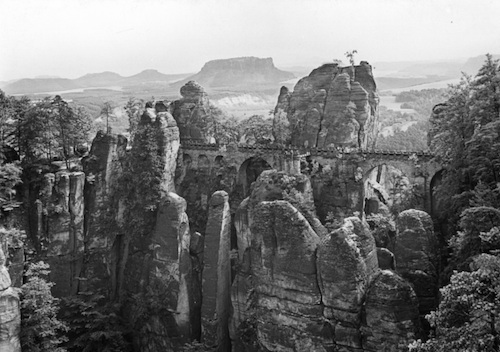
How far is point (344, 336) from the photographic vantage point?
64.7 ft

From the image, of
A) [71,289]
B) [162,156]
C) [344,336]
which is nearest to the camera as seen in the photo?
[344,336]

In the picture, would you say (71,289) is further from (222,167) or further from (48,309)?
(222,167)

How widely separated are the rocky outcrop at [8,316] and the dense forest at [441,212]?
89cm

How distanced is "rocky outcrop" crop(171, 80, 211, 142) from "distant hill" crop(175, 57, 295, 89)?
13065 centimetres

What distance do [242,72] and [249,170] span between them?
144 meters

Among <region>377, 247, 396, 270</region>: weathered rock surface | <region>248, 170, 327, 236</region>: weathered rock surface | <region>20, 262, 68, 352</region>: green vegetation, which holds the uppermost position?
<region>248, 170, 327, 236</region>: weathered rock surface

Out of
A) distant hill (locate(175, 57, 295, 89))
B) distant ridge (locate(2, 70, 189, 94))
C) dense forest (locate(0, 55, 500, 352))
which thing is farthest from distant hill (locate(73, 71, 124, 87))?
dense forest (locate(0, 55, 500, 352))

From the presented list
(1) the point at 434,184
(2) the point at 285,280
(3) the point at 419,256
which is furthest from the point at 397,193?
(2) the point at 285,280

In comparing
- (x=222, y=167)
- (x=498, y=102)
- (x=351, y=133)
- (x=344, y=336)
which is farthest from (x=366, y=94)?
(x=344, y=336)

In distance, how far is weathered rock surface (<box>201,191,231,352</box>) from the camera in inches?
1022

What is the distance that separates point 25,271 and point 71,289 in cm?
348

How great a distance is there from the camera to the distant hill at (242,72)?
568ft

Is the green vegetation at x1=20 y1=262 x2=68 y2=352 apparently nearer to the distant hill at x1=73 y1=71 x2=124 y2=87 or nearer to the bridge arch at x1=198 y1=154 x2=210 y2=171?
the bridge arch at x1=198 y1=154 x2=210 y2=171

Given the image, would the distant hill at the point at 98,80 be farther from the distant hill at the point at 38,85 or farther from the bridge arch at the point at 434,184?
the bridge arch at the point at 434,184
